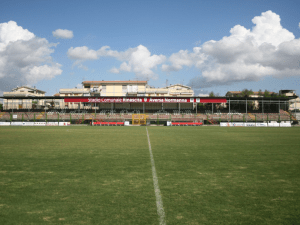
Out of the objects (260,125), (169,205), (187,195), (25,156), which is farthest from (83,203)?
(260,125)

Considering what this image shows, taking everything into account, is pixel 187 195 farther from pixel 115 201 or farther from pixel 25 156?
pixel 25 156

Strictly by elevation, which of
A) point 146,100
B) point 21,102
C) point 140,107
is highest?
point 21,102

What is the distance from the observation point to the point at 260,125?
45000 mm

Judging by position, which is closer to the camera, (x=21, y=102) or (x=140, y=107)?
(x=140, y=107)

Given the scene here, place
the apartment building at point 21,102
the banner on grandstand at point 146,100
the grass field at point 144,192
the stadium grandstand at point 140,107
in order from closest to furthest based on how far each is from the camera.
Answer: the grass field at point 144,192, the stadium grandstand at point 140,107, the banner on grandstand at point 146,100, the apartment building at point 21,102

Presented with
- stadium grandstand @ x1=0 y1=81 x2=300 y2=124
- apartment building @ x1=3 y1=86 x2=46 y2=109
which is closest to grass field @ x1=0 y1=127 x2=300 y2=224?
stadium grandstand @ x1=0 y1=81 x2=300 y2=124

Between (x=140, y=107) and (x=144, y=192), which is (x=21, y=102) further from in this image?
(x=144, y=192)

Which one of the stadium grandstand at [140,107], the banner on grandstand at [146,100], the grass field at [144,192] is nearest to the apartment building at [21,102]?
the stadium grandstand at [140,107]

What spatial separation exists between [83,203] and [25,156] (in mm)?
7570

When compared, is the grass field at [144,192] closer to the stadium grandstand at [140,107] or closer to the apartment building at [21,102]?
the stadium grandstand at [140,107]

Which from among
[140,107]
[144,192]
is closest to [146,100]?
[140,107]

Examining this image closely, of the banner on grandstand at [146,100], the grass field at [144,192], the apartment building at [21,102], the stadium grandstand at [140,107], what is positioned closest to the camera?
the grass field at [144,192]

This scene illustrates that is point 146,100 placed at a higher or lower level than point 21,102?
lower

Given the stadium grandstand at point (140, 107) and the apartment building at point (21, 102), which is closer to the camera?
the stadium grandstand at point (140, 107)
